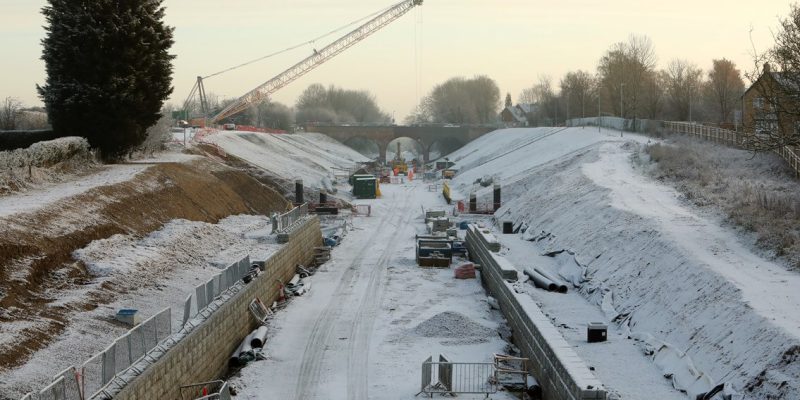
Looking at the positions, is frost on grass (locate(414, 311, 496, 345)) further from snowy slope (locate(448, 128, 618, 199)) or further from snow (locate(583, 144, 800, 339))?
snowy slope (locate(448, 128, 618, 199))

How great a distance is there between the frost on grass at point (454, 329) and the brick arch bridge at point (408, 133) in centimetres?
11793

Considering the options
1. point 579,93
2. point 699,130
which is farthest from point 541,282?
point 579,93

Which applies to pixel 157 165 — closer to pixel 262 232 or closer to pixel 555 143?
pixel 262 232

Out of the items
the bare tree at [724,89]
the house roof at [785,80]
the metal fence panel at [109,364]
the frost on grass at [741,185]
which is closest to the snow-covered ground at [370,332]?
the metal fence panel at [109,364]

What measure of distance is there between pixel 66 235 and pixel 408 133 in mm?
123487

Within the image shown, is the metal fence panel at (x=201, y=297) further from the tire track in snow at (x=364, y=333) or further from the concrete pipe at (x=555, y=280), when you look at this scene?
the concrete pipe at (x=555, y=280)

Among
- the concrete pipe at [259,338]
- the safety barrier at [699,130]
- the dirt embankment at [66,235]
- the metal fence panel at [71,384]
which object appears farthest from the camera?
the safety barrier at [699,130]

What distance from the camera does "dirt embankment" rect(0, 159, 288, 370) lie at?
19.0 meters

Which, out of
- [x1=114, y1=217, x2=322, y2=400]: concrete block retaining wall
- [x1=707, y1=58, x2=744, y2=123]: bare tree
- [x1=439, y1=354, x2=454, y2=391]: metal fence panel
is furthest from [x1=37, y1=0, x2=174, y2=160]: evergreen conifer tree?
[x1=707, y1=58, x2=744, y2=123]: bare tree

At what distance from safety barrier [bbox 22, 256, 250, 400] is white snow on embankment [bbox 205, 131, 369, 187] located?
4760 centimetres

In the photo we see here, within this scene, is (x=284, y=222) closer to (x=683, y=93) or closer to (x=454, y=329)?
(x=454, y=329)

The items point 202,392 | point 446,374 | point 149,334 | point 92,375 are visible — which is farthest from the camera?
point 446,374

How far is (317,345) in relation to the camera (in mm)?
26531

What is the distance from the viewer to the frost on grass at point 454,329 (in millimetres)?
26891
